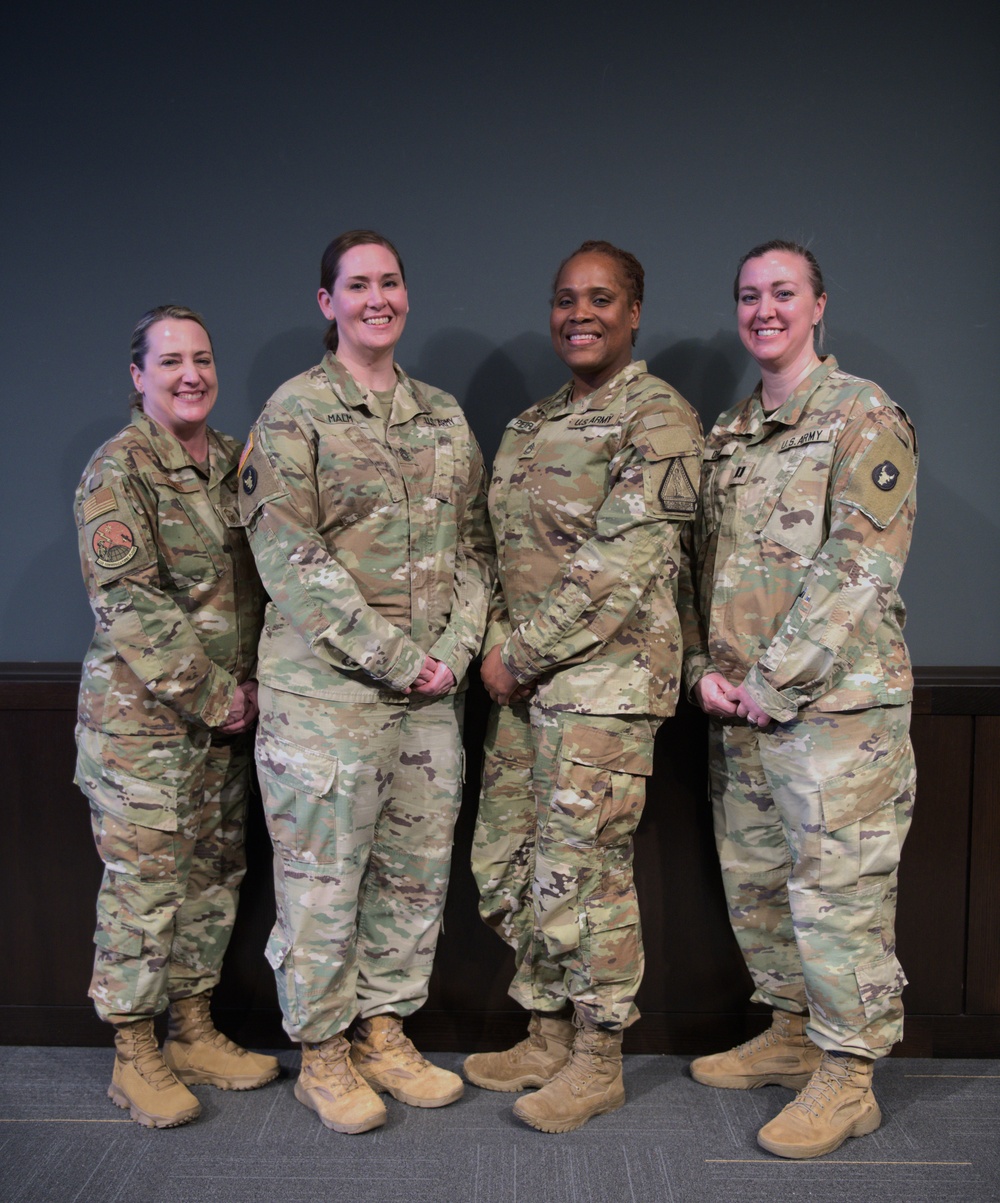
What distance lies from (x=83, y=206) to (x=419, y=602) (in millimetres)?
1576

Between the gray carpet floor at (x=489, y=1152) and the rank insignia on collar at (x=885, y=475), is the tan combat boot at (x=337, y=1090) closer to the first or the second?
the gray carpet floor at (x=489, y=1152)

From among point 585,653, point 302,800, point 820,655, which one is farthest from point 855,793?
point 302,800

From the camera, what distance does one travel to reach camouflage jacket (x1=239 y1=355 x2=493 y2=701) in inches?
95.7

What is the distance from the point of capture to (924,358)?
3035mm

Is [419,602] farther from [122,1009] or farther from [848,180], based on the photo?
[848,180]

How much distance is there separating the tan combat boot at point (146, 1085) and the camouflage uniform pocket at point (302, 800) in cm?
61

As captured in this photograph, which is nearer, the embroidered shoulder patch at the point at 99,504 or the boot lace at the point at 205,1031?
the embroidered shoulder patch at the point at 99,504

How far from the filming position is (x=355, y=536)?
8.27 ft

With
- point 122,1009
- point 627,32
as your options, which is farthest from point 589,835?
point 627,32

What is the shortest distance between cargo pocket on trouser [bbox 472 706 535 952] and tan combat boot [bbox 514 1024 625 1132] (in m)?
0.29

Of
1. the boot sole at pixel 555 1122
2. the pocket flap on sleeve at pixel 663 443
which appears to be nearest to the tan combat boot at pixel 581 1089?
the boot sole at pixel 555 1122

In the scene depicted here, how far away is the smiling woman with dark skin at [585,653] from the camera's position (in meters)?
2.46

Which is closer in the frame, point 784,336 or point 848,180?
point 784,336

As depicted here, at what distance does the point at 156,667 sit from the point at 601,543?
1040 millimetres
